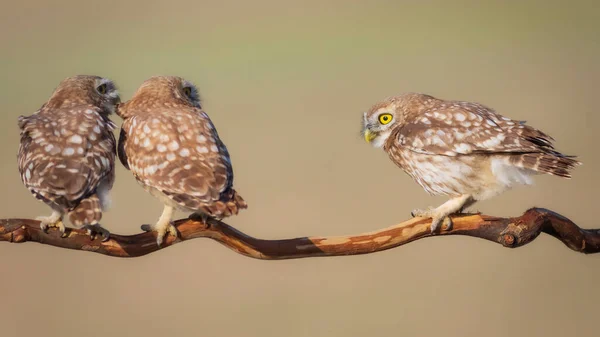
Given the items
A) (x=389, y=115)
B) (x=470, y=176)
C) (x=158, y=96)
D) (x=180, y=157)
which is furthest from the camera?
(x=389, y=115)

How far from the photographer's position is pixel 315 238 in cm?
384

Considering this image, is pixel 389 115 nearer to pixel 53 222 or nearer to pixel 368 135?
pixel 368 135

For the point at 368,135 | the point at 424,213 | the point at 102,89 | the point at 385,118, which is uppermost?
the point at 102,89

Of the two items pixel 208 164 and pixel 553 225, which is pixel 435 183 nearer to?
pixel 553 225

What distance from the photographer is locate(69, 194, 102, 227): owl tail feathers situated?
11.8 feet

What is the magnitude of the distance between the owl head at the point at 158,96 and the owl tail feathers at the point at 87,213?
3.07ft

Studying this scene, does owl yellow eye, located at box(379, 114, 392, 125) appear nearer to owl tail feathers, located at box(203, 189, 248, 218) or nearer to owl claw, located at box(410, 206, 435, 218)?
owl claw, located at box(410, 206, 435, 218)

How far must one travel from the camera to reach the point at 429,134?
461 cm

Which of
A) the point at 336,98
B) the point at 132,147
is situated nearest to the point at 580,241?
the point at 132,147

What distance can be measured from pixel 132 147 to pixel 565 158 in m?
2.37

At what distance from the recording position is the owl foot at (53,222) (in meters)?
3.77

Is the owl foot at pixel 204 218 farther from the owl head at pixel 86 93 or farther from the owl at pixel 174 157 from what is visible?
the owl head at pixel 86 93

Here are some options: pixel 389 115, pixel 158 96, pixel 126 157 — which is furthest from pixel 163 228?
pixel 389 115

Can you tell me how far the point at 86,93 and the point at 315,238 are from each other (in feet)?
6.03
